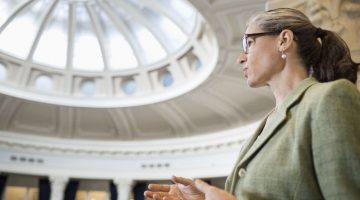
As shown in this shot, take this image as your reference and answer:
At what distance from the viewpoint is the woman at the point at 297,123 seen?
45.6 inches

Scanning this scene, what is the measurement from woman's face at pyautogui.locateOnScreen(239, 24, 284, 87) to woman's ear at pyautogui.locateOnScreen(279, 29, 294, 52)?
0.04ft

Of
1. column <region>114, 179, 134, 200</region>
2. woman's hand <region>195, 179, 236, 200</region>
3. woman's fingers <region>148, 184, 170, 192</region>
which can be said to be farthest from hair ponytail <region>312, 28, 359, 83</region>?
column <region>114, 179, 134, 200</region>

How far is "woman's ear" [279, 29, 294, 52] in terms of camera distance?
1503 millimetres

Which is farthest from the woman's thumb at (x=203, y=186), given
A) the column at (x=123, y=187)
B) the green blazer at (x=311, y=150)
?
the column at (x=123, y=187)

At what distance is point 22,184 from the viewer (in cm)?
1562

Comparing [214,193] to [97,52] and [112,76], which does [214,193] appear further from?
[97,52]

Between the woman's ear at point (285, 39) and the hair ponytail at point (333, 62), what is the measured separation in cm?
10

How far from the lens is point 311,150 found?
1.22 m

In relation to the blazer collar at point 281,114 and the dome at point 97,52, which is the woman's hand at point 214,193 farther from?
the dome at point 97,52

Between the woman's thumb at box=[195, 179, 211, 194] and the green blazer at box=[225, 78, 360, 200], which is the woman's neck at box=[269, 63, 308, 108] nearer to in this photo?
the green blazer at box=[225, 78, 360, 200]

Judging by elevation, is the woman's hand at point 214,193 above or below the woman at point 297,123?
below

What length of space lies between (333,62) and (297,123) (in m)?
0.34

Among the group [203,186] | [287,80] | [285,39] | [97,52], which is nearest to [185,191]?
[203,186]

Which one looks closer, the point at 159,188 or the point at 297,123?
the point at 297,123
